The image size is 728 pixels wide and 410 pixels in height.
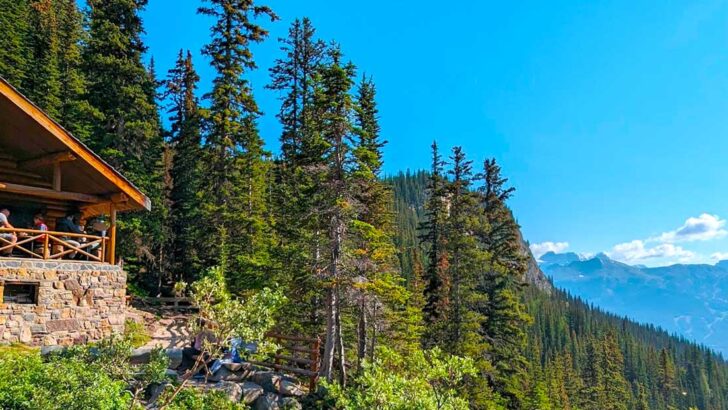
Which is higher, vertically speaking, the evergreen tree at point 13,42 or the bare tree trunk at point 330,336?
the evergreen tree at point 13,42

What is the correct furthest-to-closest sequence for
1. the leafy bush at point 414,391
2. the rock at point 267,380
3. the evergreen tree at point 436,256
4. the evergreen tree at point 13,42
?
the evergreen tree at point 13,42 < the evergreen tree at point 436,256 < the rock at point 267,380 < the leafy bush at point 414,391

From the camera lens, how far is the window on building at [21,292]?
1141 cm

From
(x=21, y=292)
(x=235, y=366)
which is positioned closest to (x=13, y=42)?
(x=21, y=292)

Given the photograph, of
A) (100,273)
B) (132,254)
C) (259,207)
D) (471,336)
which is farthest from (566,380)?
(100,273)

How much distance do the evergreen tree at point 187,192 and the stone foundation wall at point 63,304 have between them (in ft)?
29.9

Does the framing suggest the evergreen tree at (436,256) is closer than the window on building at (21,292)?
No

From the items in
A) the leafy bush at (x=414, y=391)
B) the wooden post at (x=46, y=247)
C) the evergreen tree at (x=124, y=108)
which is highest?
the evergreen tree at (x=124, y=108)

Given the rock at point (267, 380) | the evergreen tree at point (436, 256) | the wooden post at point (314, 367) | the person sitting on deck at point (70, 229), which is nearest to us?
the person sitting on deck at point (70, 229)

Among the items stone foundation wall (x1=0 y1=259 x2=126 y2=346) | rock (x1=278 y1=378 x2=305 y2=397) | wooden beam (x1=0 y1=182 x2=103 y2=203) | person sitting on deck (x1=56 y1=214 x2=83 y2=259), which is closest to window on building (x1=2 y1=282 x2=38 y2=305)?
stone foundation wall (x1=0 y1=259 x2=126 y2=346)

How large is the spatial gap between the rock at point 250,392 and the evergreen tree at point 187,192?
1065cm

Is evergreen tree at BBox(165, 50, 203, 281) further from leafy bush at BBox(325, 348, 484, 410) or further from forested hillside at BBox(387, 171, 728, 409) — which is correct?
forested hillside at BBox(387, 171, 728, 409)

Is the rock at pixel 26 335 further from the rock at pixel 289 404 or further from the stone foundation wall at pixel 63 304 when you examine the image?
the rock at pixel 289 404

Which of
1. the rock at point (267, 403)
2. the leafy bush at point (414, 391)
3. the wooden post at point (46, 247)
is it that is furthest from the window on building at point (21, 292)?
the leafy bush at point (414, 391)

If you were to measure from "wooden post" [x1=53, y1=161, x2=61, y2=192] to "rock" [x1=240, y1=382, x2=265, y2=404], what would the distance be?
7.65 metres
